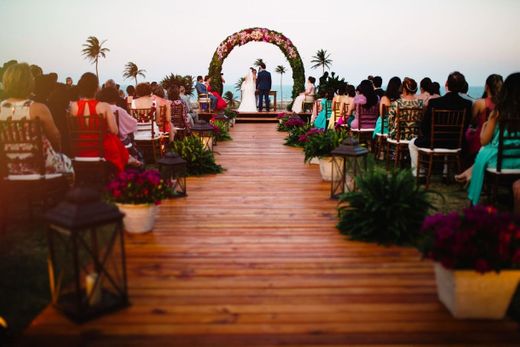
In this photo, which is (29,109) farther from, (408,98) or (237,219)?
(408,98)


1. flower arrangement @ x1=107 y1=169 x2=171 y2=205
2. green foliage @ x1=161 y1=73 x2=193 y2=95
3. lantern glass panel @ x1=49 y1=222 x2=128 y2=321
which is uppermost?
green foliage @ x1=161 y1=73 x2=193 y2=95

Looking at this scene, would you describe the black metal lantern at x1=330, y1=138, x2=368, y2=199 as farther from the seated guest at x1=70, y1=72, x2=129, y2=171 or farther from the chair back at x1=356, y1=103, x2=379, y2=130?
the chair back at x1=356, y1=103, x2=379, y2=130

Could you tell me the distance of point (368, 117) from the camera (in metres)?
8.97

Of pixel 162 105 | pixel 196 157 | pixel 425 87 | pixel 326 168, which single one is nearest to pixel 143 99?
pixel 162 105

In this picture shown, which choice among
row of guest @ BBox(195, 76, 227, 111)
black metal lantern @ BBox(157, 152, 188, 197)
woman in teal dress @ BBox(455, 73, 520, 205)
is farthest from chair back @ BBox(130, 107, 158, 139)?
row of guest @ BBox(195, 76, 227, 111)

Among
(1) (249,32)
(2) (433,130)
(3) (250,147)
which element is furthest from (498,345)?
(1) (249,32)

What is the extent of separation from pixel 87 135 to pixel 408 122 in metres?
4.37

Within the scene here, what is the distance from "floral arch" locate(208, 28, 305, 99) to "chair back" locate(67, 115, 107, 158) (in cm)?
1379

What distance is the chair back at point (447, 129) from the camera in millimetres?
5930

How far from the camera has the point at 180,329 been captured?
2471mm

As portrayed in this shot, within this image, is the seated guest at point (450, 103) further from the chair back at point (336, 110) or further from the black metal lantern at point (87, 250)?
the black metal lantern at point (87, 250)

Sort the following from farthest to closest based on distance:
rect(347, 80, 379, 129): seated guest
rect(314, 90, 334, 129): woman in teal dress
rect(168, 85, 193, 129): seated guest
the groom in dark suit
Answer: the groom in dark suit, rect(314, 90, 334, 129): woman in teal dress, rect(168, 85, 193, 129): seated guest, rect(347, 80, 379, 129): seated guest

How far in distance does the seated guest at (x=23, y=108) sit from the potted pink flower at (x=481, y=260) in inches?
138

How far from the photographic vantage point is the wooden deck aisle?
2414mm
